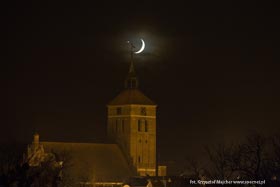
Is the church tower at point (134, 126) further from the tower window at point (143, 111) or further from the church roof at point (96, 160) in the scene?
the church roof at point (96, 160)

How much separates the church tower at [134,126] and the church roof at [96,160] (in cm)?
199

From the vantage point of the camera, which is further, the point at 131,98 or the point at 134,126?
the point at 134,126

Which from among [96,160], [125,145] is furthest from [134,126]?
[96,160]

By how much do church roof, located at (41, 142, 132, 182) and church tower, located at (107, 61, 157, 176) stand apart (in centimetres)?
199

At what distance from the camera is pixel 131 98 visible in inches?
7131

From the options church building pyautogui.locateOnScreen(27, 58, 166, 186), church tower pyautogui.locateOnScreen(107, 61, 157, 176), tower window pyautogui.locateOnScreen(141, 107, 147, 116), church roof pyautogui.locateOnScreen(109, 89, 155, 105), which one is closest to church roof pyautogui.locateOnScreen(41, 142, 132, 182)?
church building pyautogui.locateOnScreen(27, 58, 166, 186)

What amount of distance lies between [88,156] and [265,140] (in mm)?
88523

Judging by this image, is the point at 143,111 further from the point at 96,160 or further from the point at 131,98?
the point at 96,160

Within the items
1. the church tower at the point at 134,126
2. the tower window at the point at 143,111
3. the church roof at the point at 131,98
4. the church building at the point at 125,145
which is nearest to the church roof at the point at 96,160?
the church building at the point at 125,145

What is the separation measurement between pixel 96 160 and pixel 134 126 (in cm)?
822

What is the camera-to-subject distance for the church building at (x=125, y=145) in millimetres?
175500

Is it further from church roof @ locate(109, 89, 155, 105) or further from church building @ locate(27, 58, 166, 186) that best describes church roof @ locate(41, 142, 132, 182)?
church roof @ locate(109, 89, 155, 105)

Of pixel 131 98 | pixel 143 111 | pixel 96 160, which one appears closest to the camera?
pixel 96 160

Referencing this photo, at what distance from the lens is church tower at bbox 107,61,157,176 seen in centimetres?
18062
